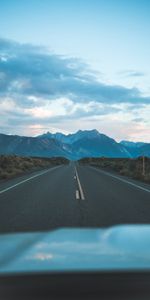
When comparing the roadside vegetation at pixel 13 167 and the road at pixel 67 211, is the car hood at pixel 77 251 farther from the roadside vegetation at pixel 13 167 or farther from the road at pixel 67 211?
the roadside vegetation at pixel 13 167

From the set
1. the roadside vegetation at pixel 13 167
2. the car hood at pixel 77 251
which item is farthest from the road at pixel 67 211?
the roadside vegetation at pixel 13 167

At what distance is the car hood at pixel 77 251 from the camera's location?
3.14 m

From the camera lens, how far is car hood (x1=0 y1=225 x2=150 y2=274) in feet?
10.3

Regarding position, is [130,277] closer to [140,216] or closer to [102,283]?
[102,283]

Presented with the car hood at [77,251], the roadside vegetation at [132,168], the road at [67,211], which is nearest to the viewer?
the car hood at [77,251]

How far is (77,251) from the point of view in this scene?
377 cm

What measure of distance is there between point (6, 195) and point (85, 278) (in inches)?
608

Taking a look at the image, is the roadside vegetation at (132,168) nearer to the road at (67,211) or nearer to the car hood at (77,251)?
the road at (67,211)

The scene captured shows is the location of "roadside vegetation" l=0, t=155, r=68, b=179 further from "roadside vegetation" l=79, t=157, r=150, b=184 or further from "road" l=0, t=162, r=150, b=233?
"road" l=0, t=162, r=150, b=233

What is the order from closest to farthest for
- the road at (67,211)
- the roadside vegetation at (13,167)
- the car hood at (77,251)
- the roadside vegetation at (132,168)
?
the car hood at (77,251) → the road at (67,211) → the roadside vegetation at (132,168) → the roadside vegetation at (13,167)

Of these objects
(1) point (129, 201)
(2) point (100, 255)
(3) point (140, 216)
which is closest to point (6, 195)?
(1) point (129, 201)

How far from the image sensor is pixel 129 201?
15727 mm

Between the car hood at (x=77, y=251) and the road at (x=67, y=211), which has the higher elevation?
the car hood at (x=77, y=251)

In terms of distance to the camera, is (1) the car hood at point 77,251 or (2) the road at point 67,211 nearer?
(1) the car hood at point 77,251
